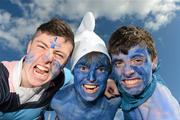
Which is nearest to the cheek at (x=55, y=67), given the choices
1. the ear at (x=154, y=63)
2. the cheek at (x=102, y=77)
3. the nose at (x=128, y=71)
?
the cheek at (x=102, y=77)

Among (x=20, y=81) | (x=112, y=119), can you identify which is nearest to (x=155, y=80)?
(x=112, y=119)

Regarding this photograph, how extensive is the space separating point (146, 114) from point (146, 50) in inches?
24.9

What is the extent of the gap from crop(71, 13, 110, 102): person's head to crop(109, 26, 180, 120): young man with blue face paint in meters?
0.16

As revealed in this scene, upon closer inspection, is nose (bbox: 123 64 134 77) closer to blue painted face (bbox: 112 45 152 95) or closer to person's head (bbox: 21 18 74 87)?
blue painted face (bbox: 112 45 152 95)

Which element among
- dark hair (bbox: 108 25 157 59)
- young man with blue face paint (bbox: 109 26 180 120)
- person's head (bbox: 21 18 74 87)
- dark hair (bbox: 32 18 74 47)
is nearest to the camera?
young man with blue face paint (bbox: 109 26 180 120)

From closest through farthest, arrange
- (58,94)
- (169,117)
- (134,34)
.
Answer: (169,117)
(134,34)
(58,94)

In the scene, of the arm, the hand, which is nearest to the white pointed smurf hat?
the hand

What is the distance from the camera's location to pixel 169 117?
433 centimetres

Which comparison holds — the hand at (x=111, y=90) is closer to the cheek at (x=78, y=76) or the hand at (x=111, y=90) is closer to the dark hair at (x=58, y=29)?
the cheek at (x=78, y=76)

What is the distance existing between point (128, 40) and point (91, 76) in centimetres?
53

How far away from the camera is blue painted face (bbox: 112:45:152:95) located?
444 centimetres

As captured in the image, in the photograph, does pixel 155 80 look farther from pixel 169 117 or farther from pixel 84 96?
pixel 84 96

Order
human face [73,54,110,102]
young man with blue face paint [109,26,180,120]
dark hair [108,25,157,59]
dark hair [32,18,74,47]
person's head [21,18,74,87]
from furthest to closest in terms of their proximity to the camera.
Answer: dark hair [32,18,74,47] → person's head [21,18,74,87] → human face [73,54,110,102] → dark hair [108,25,157,59] → young man with blue face paint [109,26,180,120]

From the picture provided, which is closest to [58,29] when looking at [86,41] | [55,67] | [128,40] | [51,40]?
[51,40]
